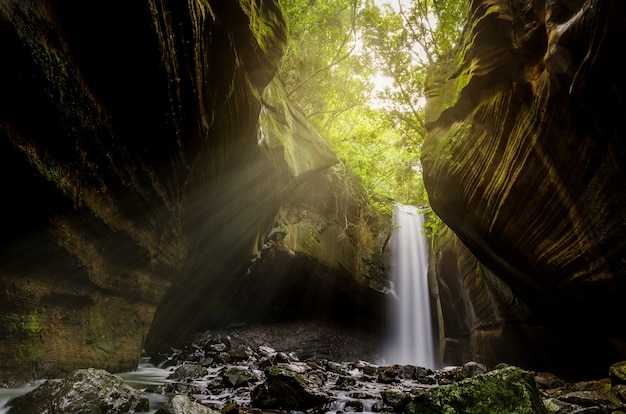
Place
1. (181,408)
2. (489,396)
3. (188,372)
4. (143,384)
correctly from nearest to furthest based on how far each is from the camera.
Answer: (181,408) < (489,396) < (143,384) < (188,372)

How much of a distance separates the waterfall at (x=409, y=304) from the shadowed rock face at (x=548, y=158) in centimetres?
708

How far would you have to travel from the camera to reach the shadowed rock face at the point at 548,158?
479cm

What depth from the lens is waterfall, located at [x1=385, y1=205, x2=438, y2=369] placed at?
15.9 meters

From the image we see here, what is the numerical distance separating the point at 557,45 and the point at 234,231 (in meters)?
9.15

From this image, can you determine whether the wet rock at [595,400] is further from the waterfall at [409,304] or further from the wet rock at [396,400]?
the waterfall at [409,304]

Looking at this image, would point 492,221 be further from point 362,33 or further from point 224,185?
point 362,33

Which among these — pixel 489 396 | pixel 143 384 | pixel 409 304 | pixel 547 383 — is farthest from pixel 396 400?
pixel 409 304

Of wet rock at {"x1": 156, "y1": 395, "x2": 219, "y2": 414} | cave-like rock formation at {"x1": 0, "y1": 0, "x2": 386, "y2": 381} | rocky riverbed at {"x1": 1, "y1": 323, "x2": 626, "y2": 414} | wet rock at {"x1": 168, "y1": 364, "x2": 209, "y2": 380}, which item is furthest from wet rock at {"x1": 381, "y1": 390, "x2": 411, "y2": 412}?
cave-like rock formation at {"x1": 0, "y1": 0, "x2": 386, "y2": 381}

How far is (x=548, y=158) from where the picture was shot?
19.3 ft

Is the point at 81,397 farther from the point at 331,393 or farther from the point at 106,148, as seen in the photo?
the point at 331,393

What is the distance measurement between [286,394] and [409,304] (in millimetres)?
13228

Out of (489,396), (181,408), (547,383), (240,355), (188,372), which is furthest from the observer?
(240,355)

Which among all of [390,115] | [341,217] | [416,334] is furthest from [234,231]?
[416,334]

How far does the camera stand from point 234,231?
11.3 m
